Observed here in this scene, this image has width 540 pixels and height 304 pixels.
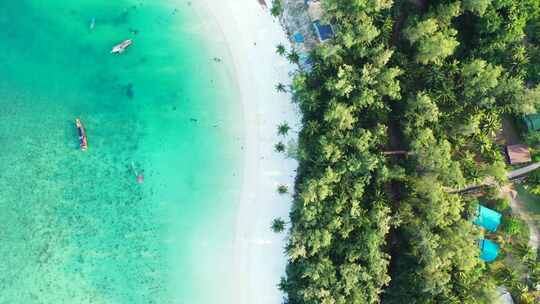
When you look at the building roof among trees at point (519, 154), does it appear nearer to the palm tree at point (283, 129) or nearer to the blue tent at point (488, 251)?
the blue tent at point (488, 251)

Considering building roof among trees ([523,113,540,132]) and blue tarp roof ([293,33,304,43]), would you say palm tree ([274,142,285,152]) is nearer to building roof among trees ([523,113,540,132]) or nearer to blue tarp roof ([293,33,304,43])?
blue tarp roof ([293,33,304,43])

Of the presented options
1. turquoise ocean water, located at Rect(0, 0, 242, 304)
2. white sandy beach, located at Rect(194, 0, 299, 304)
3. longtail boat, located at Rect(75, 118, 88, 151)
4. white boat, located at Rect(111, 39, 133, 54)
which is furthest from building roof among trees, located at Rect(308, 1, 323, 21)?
longtail boat, located at Rect(75, 118, 88, 151)

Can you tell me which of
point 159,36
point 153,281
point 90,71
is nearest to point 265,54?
point 159,36

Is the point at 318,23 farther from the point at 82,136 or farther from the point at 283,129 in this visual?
the point at 82,136

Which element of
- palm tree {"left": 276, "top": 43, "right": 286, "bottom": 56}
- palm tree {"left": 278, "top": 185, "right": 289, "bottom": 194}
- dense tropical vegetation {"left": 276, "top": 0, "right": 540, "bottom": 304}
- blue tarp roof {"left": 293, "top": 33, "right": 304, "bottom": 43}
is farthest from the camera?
blue tarp roof {"left": 293, "top": 33, "right": 304, "bottom": 43}

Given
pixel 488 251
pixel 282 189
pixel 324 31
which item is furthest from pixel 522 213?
pixel 324 31

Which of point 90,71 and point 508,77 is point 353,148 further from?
point 90,71

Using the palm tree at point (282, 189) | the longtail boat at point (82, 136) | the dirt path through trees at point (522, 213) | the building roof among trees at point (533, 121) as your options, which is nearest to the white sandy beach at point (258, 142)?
the palm tree at point (282, 189)
